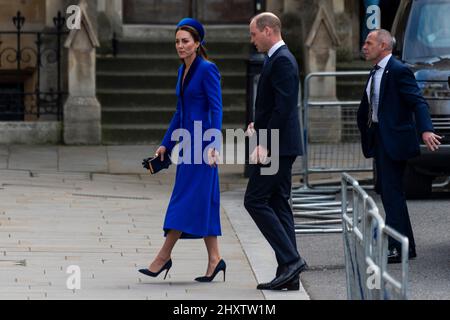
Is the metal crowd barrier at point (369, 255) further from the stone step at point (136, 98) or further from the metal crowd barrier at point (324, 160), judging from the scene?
the stone step at point (136, 98)

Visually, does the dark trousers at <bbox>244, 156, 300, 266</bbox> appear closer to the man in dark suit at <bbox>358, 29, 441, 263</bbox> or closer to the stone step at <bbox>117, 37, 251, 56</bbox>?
the man in dark suit at <bbox>358, 29, 441, 263</bbox>

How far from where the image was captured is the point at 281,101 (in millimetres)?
9320

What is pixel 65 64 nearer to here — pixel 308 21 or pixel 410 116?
pixel 308 21

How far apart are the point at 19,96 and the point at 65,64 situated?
78 centimetres

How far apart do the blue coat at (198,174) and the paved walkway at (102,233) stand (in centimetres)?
41

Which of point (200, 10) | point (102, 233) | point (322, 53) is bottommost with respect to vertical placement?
point (102, 233)

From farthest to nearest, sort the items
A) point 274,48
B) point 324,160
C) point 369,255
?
point 324,160
point 274,48
point 369,255

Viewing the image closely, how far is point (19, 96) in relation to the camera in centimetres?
1927

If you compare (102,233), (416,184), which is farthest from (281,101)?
(416,184)

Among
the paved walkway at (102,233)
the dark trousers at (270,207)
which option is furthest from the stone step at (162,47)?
the dark trousers at (270,207)

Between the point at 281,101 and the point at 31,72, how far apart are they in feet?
34.9

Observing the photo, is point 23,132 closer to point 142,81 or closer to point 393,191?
point 142,81

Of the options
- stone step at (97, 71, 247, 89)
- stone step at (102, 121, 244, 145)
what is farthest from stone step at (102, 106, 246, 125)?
stone step at (97, 71, 247, 89)

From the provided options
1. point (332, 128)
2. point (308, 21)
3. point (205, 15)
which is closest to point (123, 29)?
point (205, 15)
